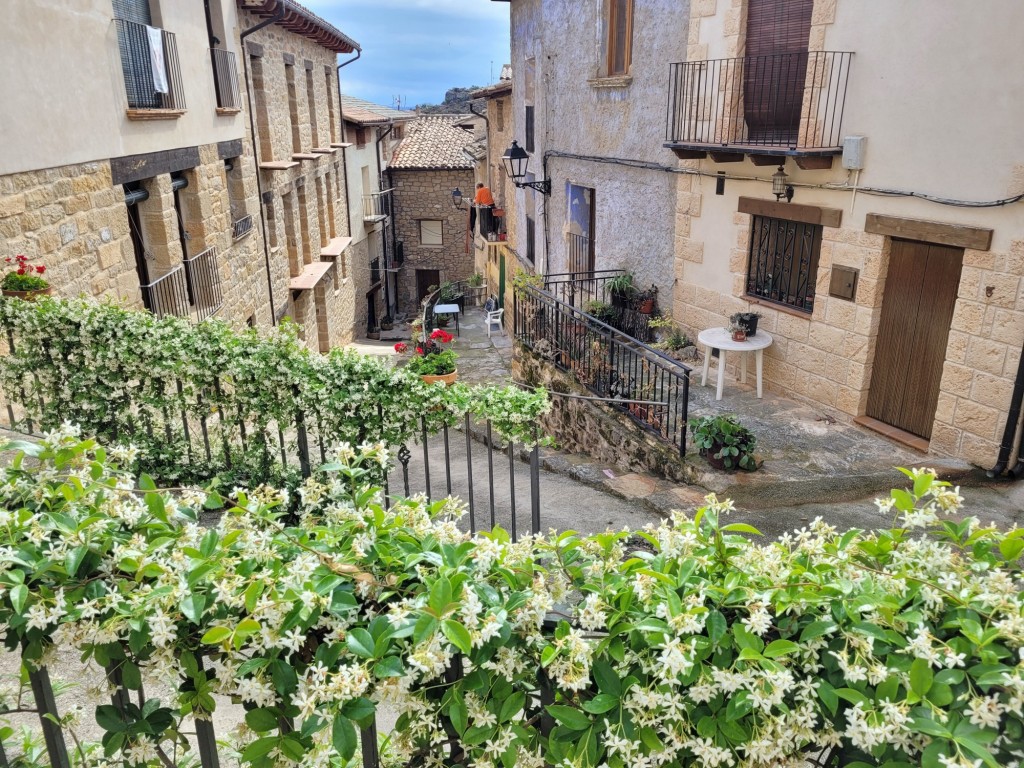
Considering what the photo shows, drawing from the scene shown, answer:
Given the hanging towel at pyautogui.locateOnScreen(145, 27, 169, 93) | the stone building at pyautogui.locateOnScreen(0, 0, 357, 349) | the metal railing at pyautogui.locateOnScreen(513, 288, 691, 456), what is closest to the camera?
the stone building at pyautogui.locateOnScreen(0, 0, 357, 349)

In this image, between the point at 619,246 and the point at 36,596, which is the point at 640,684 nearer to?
the point at 36,596

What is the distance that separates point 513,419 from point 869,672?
3.35m

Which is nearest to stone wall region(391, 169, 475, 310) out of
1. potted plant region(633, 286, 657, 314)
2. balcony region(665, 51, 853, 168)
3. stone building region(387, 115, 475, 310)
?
stone building region(387, 115, 475, 310)

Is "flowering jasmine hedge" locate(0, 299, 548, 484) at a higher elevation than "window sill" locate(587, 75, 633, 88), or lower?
lower

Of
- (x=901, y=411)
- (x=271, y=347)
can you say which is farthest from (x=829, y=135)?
(x=271, y=347)

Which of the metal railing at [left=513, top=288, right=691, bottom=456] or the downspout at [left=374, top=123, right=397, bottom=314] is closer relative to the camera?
the metal railing at [left=513, top=288, right=691, bottom=456]

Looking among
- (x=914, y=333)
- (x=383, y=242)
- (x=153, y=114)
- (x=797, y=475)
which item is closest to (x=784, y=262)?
(x=914, y=333)

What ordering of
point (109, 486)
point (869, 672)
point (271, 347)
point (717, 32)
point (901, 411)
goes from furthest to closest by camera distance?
point (717, 32) < point (901, 411) < point (271, 347) < point (109, 486) < point (869, 672)

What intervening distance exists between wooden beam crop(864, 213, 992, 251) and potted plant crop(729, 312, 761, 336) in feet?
5.04

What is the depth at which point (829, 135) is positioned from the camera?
7.00 m

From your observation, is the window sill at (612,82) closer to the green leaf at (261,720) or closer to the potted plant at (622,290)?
the potted plant at (622,290)

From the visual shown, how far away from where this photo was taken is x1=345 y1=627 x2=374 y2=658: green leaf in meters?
1.29

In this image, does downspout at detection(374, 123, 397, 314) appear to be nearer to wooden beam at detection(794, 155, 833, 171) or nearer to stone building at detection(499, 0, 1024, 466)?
stone building at detection(499, 0, 1024, 466)

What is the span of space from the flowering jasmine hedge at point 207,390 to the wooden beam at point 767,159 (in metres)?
4.20
